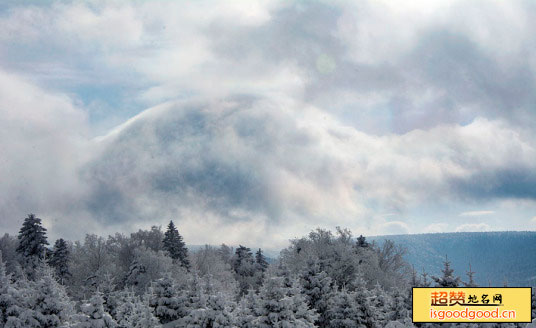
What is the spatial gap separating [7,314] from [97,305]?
20.3ft

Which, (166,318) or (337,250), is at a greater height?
(337,250)

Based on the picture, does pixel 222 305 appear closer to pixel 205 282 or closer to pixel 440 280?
pixel 205 282

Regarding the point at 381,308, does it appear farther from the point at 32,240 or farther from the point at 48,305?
the point at 32,240

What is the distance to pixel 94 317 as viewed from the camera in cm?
2614

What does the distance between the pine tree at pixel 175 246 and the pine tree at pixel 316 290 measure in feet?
154

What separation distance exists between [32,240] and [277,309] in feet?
185

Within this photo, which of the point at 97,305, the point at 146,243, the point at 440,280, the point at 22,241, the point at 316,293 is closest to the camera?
the point at 97,305

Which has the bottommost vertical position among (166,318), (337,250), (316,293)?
(166,318)

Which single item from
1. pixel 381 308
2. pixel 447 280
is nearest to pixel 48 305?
pixel 381 308

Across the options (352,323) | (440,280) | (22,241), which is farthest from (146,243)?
(440,280)

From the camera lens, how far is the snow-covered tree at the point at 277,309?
28500mm

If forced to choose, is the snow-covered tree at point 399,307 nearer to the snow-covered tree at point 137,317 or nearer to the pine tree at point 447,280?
the pine tree at point 447,280

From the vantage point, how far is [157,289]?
122 feet

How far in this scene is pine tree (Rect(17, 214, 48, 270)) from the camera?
70.1 m
